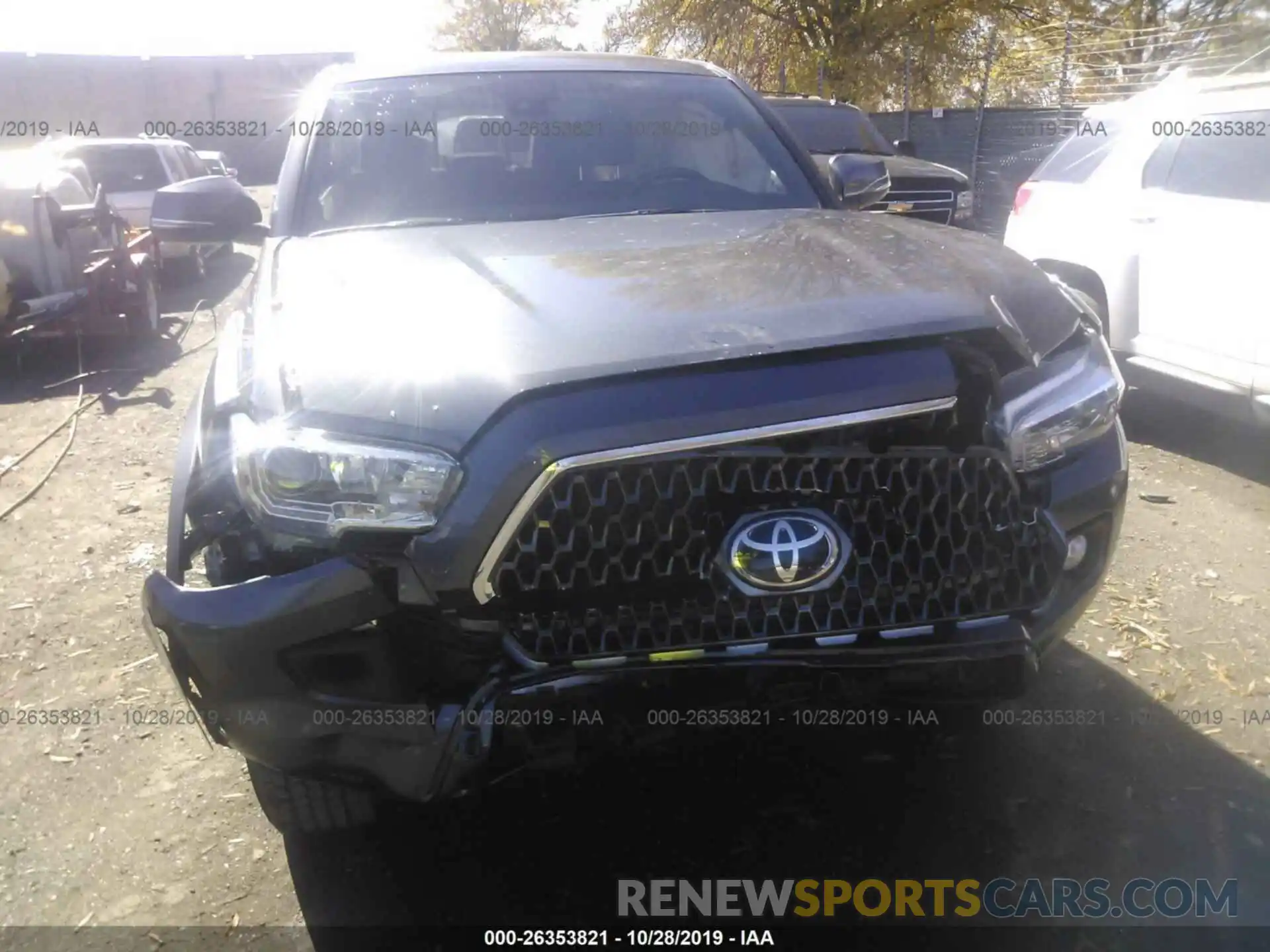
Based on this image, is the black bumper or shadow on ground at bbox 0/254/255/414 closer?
the black bumper

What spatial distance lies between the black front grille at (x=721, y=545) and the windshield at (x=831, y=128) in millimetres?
8641

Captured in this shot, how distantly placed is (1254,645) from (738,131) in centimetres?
235

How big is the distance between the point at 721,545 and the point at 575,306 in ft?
1.94

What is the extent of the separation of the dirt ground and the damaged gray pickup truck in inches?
11.2

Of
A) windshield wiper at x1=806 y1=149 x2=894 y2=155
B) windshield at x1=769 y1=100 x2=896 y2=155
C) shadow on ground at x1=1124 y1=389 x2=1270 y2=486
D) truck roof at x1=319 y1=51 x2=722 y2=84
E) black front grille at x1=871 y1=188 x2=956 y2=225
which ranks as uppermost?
truck roof at x1=319 y1=51 x2=722 y2=84

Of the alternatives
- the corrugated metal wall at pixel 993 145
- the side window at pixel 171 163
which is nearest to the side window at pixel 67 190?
the side window at pixel 171 163

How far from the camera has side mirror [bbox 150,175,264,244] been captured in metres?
3.26

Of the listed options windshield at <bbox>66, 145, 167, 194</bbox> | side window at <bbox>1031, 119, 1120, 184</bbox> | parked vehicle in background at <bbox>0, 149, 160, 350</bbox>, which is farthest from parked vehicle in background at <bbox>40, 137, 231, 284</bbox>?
side window at <bbox>1031, 119, 1120, 184</bbox>

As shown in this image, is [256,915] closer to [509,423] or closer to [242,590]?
[242,590]

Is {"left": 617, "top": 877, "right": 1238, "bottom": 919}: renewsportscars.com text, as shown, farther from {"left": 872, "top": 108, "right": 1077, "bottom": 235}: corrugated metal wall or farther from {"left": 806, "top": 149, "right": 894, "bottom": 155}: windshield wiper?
{"left": 872, "top": 108, "right": 1077, "bottom": 235}: corrugated metal wall

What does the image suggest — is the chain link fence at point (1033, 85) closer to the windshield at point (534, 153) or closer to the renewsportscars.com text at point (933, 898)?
the windshield at point (534, 153)

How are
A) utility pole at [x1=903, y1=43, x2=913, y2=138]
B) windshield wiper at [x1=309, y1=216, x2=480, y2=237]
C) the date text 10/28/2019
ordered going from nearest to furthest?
1. the date text 10/28/2019
2. windshield wiper at [x1=309, y1=216, x2=480, y2=237]
3. utility pole at [x1=903, y1=43, x2=913, y2=138]

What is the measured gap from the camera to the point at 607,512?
1.96 m

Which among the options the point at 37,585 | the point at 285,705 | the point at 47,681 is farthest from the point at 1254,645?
the point at 37,585
